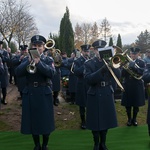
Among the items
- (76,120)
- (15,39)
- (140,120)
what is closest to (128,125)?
(140,120)

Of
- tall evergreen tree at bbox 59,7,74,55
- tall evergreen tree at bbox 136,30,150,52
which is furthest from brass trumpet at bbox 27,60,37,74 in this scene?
tall evergreen tree at bbox 136,30,150,52

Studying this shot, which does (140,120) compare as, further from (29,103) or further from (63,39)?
(63,39)

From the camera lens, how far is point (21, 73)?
4.39m

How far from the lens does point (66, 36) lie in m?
26.6

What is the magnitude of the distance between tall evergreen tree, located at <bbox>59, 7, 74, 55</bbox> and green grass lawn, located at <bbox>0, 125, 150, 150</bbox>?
20.4m

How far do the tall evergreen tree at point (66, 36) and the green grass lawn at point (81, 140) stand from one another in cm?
2041

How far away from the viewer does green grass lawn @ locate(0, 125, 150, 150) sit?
5.21 metres

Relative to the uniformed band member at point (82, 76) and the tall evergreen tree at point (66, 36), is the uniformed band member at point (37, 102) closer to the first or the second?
the uniformed band member at point (82, 76)

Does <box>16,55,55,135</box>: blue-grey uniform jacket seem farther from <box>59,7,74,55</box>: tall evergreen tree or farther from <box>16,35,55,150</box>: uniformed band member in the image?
<box>59,7,74,55</box>: tall evergreen tree

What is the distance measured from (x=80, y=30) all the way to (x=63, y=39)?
28.1m

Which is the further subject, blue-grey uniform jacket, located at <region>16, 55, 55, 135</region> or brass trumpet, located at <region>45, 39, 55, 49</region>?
brass trumpet, located at <region>45, 39, 55, 49</region>

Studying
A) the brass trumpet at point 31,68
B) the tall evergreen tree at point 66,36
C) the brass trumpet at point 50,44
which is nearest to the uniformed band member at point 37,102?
the brass trumpet at point 31,68

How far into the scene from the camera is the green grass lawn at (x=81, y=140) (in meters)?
5.21

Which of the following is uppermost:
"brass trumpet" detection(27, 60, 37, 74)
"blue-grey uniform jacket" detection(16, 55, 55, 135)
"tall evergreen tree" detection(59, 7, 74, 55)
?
"tall evergreen tree" detection(59, 7, 74, 55)
